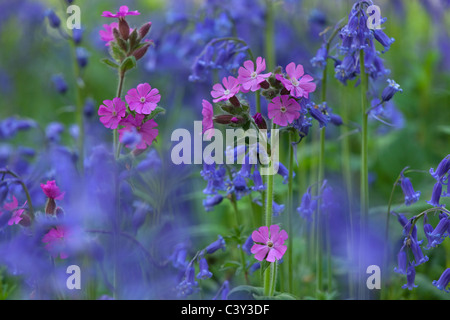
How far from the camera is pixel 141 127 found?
1.56 meters

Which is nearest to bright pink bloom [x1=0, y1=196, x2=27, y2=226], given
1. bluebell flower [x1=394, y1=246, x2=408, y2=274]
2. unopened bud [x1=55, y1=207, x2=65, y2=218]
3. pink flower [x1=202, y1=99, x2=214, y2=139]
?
unopened bud [x1=55, y1=207, x2=65, y2=218]

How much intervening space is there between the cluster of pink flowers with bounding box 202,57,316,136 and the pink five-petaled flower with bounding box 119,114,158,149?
160mm

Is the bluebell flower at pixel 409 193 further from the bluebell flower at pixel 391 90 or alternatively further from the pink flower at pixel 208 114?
the pink flower at pixel 208 114

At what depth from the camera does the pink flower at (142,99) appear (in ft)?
4.97

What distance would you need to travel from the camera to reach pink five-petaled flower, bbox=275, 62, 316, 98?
4.73 ft

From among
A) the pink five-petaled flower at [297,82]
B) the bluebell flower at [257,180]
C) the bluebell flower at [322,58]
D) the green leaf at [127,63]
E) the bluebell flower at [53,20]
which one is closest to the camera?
the pink five-petaled flower at [297,82]

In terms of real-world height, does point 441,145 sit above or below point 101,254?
above

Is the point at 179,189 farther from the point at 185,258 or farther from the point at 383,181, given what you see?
the point at 383,181

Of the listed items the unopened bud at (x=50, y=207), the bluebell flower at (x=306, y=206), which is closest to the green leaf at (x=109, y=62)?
the unopened bud at (x=50, y=207)

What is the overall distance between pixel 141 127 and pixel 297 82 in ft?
1.44

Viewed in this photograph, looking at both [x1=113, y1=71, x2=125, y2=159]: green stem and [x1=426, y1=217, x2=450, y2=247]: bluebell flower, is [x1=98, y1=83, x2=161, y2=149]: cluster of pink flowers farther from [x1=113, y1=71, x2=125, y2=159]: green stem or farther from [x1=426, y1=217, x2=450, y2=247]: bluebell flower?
[x1=426, y1=217, x2=450, y2=247]: bluebell flower

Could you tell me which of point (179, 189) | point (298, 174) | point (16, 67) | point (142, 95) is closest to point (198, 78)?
point (142, 95)

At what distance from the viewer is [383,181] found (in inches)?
114

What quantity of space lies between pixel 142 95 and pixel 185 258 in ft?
2.12
